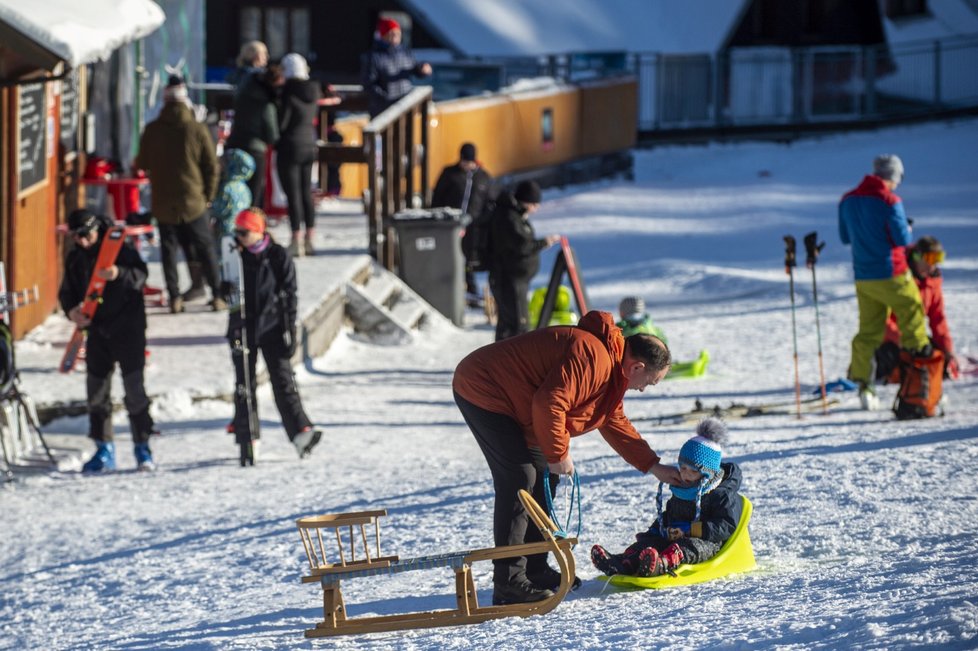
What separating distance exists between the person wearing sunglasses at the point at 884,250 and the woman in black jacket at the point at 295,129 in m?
5.34

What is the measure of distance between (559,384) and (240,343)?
13.5ft

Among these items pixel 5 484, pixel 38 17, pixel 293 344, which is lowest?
pixel 5 484

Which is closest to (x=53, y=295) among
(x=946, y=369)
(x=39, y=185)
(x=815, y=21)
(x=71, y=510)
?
(x=39, y=185)

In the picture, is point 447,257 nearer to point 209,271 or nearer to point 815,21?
point 209,271

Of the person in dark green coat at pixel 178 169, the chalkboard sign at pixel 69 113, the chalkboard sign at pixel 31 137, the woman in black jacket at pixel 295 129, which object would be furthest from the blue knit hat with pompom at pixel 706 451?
the chalkboard sign at pixel 69 113

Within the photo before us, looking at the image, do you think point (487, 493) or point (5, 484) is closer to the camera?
point (487, 493)

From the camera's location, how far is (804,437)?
10.2 metres

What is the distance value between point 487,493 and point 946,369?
486 centimetres

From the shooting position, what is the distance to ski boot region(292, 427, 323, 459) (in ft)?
34.1

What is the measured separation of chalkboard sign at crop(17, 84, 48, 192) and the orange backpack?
6.65 m

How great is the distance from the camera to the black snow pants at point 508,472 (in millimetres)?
6809

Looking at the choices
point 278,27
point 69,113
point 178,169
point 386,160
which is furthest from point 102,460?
point 278,27

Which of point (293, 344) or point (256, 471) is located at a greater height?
point (293, 344)

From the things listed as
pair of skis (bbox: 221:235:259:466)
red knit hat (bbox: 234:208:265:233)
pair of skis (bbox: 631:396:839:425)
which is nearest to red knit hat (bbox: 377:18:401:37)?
pair of skis (bbox: 631:396:839:425)
